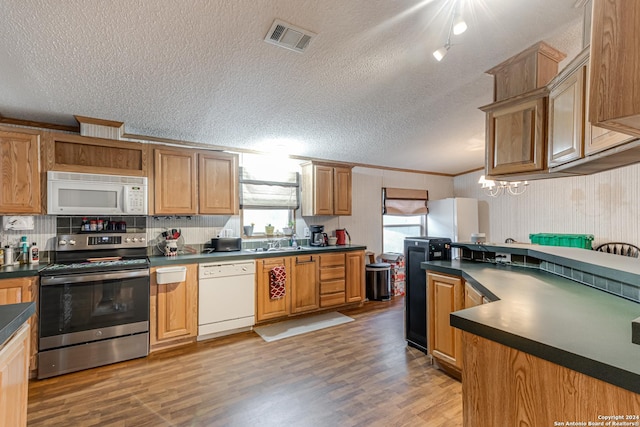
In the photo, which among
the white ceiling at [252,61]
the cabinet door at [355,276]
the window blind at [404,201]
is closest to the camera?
the white ceiling at [252,61]

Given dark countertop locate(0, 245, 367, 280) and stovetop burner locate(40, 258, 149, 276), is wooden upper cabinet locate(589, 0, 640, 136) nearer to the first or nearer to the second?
dark countertop locate(0, 245, 367, 280)

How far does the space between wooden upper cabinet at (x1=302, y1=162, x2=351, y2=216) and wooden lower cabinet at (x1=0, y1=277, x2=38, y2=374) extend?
313 cm

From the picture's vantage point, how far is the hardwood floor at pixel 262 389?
1987mm

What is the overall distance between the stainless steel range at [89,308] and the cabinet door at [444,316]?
277 cm

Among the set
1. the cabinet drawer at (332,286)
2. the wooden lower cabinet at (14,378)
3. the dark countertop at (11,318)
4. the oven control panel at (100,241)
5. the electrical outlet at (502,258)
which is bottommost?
the cabinet drawer at (332,286)

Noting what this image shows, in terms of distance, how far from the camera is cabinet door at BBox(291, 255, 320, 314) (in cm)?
388

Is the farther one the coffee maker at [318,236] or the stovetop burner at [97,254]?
the coffee maker at [318,236]

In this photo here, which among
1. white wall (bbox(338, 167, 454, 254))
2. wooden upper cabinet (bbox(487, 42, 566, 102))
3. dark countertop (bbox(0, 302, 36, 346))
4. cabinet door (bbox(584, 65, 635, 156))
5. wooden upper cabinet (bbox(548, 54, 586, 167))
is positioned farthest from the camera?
white wall (bbox(338, 167, 454, 254))

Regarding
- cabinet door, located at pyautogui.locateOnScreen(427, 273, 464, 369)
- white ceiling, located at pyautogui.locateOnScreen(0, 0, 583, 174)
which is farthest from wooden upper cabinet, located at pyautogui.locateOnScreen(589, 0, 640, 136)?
cabinet door, located at pyautogui.locateOnScreen(427, 273, 464, 369)

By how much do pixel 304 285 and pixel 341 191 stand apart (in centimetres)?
162

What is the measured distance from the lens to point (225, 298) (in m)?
3.36

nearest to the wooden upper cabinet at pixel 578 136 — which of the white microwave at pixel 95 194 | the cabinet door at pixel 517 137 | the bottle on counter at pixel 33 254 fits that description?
the cabinet door at pixel 517 137

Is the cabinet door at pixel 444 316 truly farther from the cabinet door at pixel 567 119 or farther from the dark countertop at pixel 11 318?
the dark countertop at pixel 11 318

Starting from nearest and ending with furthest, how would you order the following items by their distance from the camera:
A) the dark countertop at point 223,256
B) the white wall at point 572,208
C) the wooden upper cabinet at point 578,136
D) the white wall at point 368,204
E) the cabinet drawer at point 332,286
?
the wooden upper cabinet at point 578,136, the dark countertop at point 223,256, the white wall at point 572,208, the cabinet drawer at point 332,286, the white wall at point 368,204
